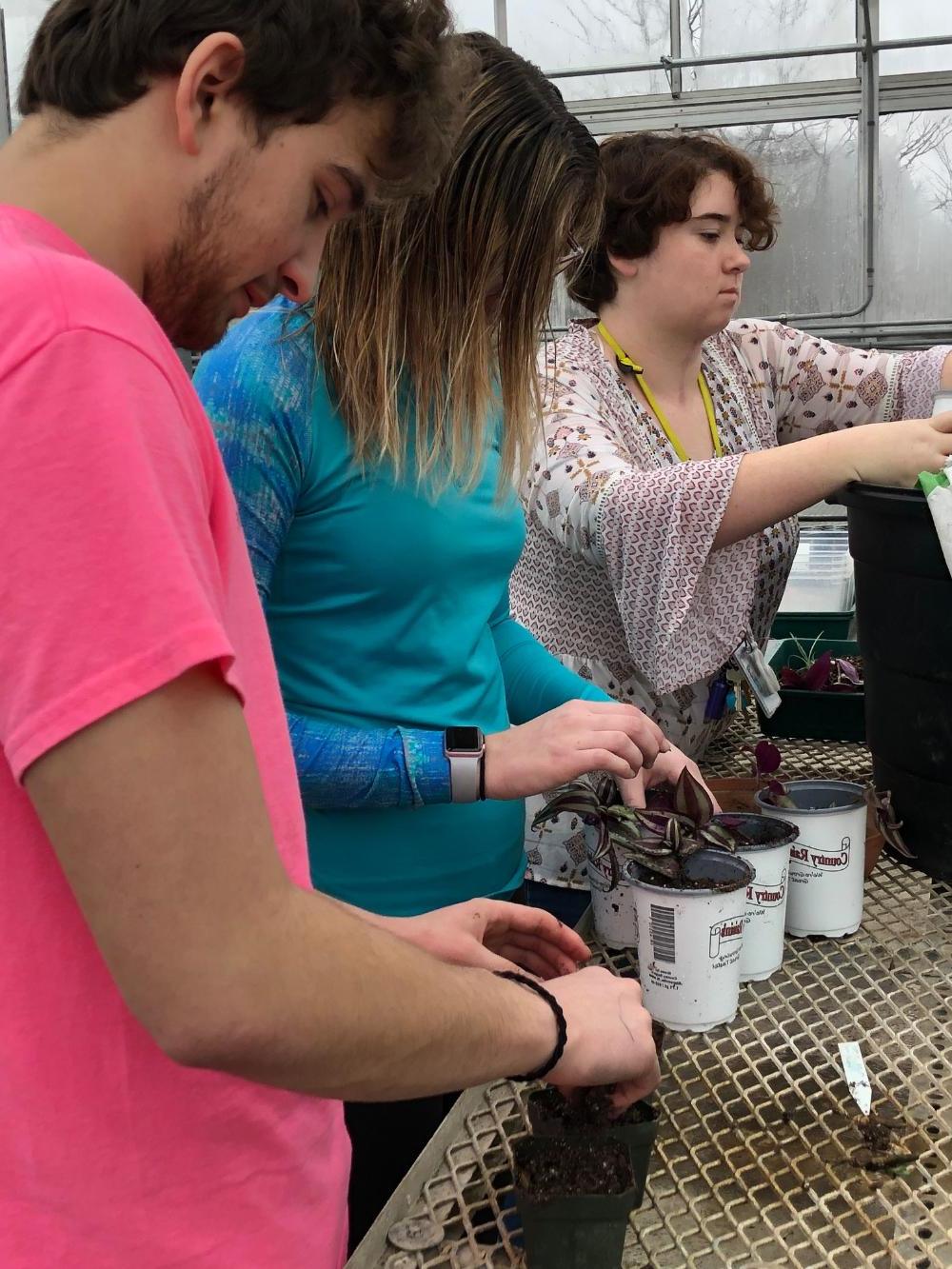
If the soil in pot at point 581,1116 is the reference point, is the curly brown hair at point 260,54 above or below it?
above

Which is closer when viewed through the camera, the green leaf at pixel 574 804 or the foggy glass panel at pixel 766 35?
the green leaf at pixel 574 804

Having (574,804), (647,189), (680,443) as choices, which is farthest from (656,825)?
(647,189)

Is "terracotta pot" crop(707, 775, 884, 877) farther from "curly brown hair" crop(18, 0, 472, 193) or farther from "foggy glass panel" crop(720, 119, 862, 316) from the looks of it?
"foggy glass panel" crop(720, 119, 862, 316)

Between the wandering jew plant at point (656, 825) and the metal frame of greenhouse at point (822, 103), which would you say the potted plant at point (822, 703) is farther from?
the metal frame of greenhouse at point (822, 103)

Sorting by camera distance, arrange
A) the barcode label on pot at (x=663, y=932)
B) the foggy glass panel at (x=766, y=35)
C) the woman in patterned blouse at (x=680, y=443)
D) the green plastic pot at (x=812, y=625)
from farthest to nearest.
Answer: the foggy glass panel at (x=766, y=35) → the green plastic pot at (x=812, y=625) → the woman in patterned blouse at (x=680, y=443) → the barcode label on pot at (x=663, y=932)

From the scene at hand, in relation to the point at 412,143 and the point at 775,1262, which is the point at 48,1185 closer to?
the point at 775,1262

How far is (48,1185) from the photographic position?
591 mm

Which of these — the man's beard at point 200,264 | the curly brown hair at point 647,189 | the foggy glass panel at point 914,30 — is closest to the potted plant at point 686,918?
the man's beard at point 200,264

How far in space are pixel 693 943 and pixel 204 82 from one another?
2.56 feet

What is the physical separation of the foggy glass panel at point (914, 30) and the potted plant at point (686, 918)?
180 inches

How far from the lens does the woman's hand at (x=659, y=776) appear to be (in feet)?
4.02

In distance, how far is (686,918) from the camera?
3.35 ft

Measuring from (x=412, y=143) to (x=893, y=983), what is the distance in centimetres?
90

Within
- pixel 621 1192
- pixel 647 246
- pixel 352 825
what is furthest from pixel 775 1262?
pixel 647 246
